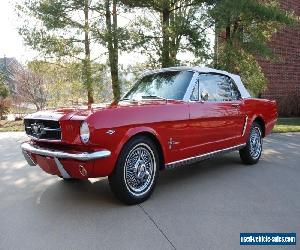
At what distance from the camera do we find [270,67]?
1973cm

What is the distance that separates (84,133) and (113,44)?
820cm

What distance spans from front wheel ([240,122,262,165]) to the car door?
0.50 metres

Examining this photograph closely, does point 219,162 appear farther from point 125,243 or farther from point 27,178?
point 125,243

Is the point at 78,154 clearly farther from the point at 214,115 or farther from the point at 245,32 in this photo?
the point at 245,32

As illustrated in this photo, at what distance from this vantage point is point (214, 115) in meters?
5.82

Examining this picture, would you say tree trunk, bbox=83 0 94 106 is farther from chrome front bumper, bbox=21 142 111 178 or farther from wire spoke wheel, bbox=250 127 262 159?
chrome front bumper, bbox=21 142 111 178

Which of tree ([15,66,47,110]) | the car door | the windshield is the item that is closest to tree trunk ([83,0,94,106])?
the windshield

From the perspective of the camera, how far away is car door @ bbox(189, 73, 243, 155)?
18.0 ft

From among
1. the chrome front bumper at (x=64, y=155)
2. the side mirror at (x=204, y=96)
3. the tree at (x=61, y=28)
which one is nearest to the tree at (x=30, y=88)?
the tree at (x=61, y=28)

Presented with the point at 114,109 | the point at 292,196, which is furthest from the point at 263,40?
the point at 114,109

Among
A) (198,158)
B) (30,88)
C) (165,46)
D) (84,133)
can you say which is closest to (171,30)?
(165,46)

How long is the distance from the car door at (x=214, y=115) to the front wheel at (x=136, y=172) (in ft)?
2.69

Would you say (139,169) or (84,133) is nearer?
(84,133)

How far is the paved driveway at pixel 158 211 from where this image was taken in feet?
11.8
